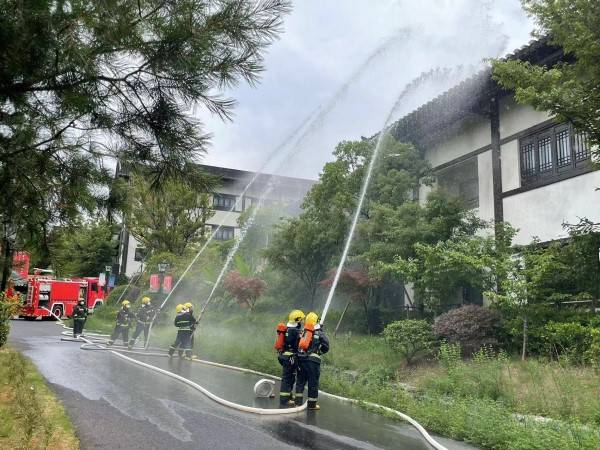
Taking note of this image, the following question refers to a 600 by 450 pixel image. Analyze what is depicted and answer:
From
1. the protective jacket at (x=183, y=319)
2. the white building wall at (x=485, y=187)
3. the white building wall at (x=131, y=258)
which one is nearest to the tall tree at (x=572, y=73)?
the white building wall at (x=485, y=187)

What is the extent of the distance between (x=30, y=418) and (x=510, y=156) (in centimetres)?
1262

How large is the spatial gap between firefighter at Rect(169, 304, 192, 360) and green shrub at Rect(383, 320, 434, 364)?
578 centimetres

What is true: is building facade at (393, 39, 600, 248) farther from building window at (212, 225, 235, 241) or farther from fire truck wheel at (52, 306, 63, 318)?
building window at (212, 225, 235, 241)

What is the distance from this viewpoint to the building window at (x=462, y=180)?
1686 centimetres

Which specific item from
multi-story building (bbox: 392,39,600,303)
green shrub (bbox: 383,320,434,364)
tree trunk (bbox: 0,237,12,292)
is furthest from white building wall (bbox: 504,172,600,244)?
tree trunk (bbox: 0,237,12,292)

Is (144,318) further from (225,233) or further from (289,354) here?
(225,233)

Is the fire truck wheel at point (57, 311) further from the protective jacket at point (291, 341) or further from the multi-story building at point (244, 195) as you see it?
the protective jacket at point (291, 341)

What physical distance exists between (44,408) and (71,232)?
3854 mm

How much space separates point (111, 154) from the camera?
492 cm

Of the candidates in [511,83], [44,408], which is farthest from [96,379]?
[511,83]

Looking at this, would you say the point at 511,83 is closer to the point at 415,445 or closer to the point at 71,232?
the point at 415,445

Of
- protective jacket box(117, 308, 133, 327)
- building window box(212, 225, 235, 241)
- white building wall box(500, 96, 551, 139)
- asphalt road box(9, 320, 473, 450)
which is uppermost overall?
building window box(212, 225, 235, 241)

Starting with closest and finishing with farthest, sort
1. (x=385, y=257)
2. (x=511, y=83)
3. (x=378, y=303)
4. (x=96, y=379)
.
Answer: (x=511, y=83)
(x=96, y=379)
(x=385, y=257)
(x=378, y=303)

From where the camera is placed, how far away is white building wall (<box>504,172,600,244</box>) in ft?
39.9
